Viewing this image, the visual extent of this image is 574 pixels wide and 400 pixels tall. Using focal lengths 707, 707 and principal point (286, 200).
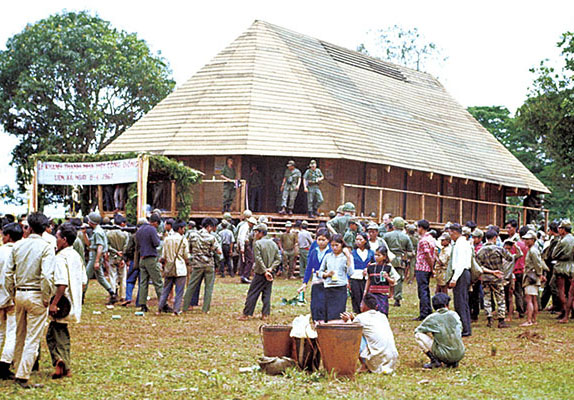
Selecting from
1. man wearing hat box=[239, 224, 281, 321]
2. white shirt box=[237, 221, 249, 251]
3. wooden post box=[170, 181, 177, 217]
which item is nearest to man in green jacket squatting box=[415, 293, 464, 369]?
man wearing hat box=[239, 224, 281, 321]

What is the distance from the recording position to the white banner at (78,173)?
68.5ft

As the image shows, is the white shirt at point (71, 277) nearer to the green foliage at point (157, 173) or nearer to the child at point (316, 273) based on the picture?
the child at point (316, 273)

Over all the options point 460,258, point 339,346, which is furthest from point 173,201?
point 339,346

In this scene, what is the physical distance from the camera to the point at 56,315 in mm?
7668

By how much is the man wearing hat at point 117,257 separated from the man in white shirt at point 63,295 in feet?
20.7

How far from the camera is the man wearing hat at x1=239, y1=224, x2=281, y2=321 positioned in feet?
41.7

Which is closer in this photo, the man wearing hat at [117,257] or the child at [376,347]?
the child at [376,347]

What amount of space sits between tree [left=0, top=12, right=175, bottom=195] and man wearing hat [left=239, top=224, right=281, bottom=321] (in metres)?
24.5

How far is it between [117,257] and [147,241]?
166 centimetres

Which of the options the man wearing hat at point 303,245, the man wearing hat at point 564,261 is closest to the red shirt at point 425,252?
the man wearing hat at point 564,261

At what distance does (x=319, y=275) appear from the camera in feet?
35.3

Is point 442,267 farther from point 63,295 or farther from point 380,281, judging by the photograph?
point 63,295

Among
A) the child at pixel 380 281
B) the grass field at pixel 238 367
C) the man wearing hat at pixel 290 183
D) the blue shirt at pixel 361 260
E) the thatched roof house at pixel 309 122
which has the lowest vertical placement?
the grass field at pixel 238 367

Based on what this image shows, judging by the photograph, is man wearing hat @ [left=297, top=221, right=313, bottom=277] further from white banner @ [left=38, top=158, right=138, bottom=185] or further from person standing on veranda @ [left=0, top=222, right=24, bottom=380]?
person standing on veranda @ [left=0, top=222, right=24, bottom=380]
